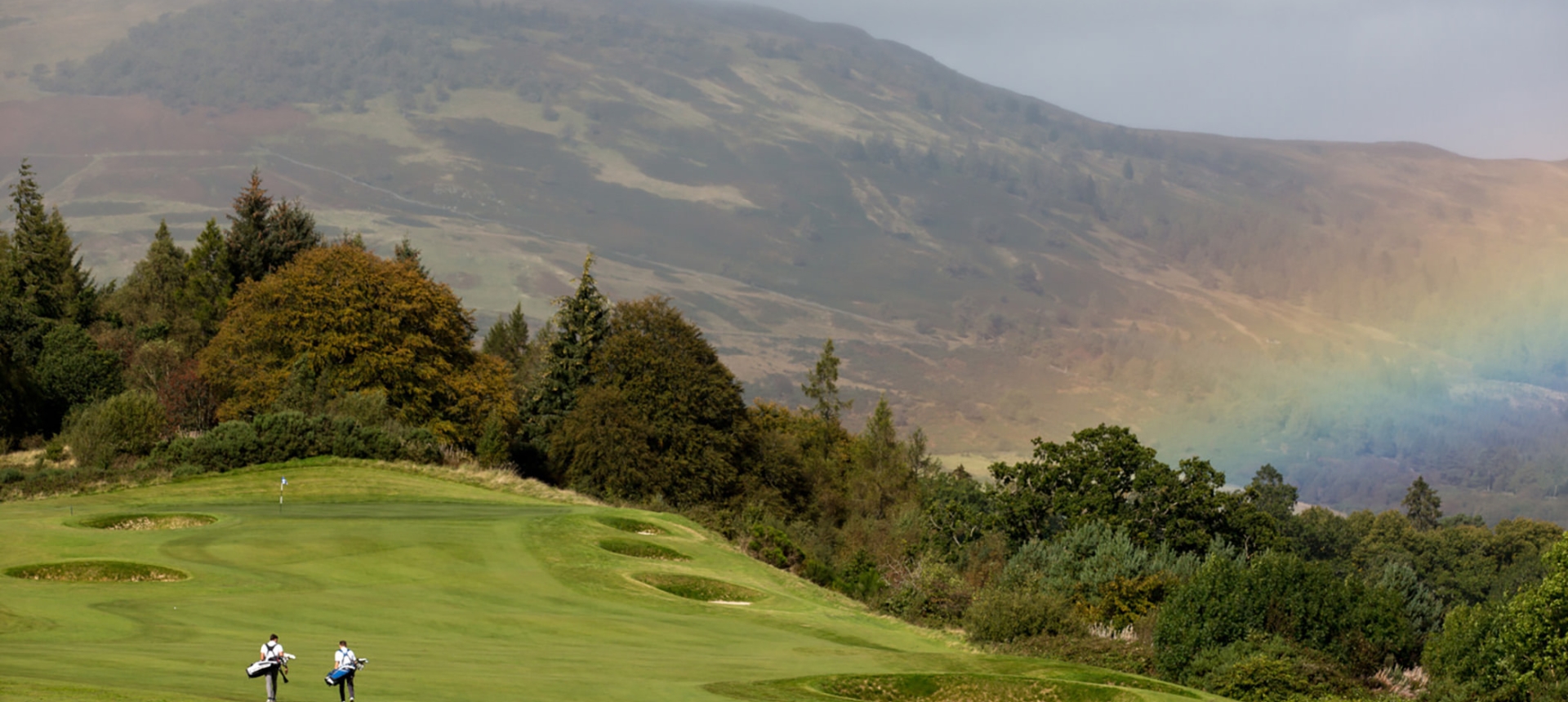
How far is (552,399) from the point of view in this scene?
93.4 m

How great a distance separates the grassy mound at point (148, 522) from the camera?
135 ft

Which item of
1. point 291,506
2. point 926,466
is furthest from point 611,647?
point 926,466

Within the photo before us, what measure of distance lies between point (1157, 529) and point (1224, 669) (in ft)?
116

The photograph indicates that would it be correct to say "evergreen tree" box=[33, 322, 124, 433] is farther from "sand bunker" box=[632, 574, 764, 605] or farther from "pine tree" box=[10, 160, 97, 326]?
"sand bunker" box=[632, 574, 764, 605]

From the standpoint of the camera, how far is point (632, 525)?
169ft

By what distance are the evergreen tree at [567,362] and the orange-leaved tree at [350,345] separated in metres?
2.48

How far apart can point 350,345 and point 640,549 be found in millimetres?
45831

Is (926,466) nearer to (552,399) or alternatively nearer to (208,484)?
(552,399)

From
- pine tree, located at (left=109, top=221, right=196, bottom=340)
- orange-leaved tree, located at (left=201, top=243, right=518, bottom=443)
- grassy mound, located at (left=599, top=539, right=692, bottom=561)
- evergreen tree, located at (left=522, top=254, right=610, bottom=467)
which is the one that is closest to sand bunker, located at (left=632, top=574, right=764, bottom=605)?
grassy mound, located at (left=599, top=539, right=692, bottom=561)

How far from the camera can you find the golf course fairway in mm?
22375

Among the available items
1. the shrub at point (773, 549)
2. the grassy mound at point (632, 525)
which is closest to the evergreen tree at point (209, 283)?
the shrub at point (773, 549)

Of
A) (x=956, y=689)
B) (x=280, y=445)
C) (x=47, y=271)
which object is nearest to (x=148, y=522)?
(x=280, y=445)

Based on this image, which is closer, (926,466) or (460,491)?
(460,491)

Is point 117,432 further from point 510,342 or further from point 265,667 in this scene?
point 510,342
